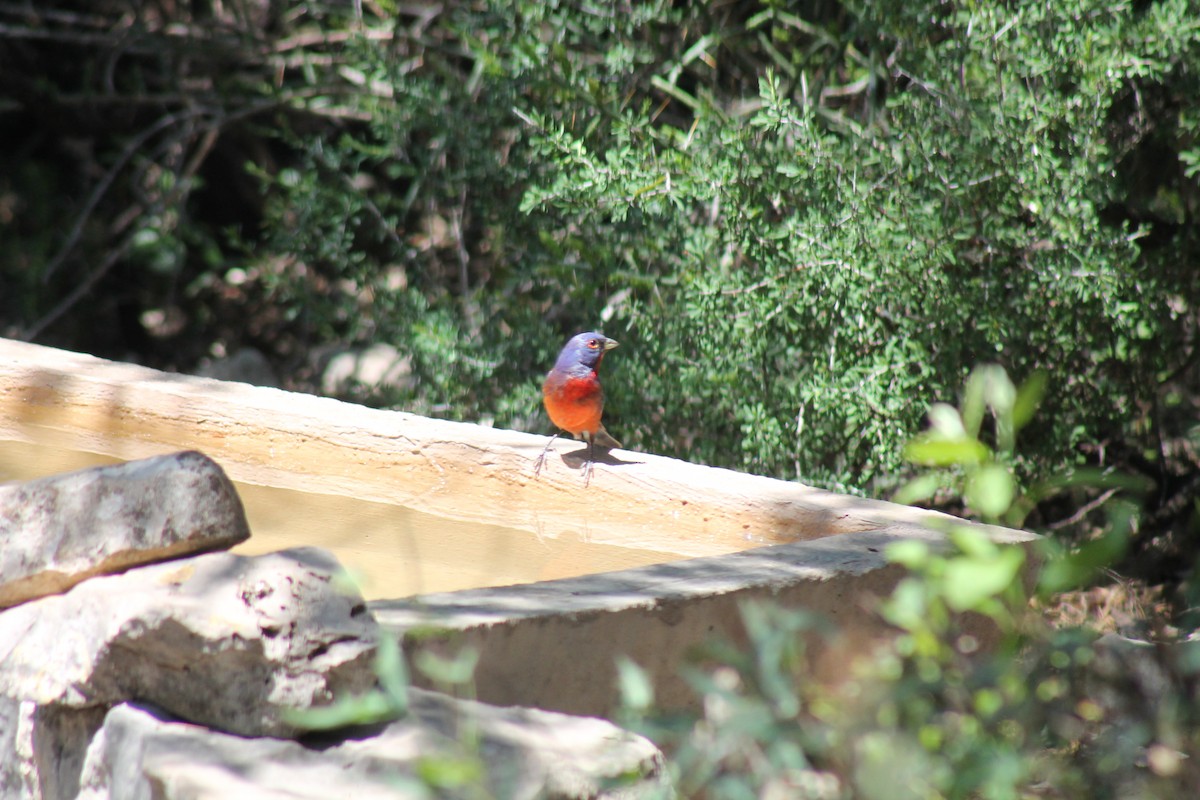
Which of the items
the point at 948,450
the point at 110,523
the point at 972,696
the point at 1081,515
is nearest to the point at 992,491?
the point at 948,450

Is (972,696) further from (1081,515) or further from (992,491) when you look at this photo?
(1081,515)

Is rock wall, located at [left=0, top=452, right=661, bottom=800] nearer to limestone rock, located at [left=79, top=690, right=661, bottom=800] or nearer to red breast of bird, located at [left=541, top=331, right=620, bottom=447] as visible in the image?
limestone rock, located at [left=79, top=690, right=661, bottom=800]

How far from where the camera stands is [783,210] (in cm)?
500

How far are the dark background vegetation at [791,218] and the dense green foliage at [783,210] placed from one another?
0.05 ft

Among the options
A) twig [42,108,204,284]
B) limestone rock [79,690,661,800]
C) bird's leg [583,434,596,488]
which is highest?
twig [42,108,204,284]

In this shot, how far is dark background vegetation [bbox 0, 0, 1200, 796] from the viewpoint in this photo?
169 inches

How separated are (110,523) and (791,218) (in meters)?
2.67

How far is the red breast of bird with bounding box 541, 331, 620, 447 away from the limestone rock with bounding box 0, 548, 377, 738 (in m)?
1.79

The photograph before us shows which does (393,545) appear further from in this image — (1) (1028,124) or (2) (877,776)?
(2) (877,776)

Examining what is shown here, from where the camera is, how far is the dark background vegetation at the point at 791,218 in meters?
4.29

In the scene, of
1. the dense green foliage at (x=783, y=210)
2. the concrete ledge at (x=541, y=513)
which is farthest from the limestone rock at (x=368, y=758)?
the dense green foliage at (x=783, y=210)

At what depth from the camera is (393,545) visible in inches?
145

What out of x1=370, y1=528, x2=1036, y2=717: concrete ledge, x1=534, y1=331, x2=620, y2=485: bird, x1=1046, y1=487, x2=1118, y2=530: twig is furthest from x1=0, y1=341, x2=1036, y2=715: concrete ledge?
x1=1046, y1=487, x2=1118, y2=530: twig

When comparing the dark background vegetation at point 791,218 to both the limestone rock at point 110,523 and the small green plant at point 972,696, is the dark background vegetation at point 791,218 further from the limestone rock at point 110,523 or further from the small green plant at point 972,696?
the small green plant at point 972,696
